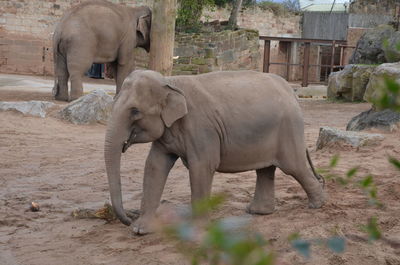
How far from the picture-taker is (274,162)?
5.15 m

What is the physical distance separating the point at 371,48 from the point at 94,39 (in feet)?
23.0

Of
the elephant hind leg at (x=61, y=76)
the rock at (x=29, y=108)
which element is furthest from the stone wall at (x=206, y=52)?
the rock at (x=29, y=108)

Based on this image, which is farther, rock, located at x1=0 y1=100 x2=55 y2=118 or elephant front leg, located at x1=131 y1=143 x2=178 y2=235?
rock, located at x1=0 y1=100 x2=55 y2=118

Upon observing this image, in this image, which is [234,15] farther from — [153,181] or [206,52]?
[153,181]

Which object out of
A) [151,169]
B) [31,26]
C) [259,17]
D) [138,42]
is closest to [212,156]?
[151,169]

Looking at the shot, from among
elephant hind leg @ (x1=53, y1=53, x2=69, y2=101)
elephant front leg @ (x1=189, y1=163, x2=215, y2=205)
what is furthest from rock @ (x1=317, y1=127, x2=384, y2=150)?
elephant hind leg @ (x1=53, y1=53, x2=69, y2=101)

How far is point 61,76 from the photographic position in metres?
13.3

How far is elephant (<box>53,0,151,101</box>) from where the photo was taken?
12922 mm

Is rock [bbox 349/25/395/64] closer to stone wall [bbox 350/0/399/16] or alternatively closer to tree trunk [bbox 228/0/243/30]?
tree trunk [bbox 228/0/243/30]

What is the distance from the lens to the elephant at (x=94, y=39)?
12.9 metres

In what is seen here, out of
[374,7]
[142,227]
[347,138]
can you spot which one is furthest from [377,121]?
[374,7]

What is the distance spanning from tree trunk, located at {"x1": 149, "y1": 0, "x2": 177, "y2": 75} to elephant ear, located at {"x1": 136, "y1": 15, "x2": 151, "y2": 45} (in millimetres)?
391

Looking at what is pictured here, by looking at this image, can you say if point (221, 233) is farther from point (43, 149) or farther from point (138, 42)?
point (138, 42)

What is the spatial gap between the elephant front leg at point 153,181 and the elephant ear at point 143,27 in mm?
8964
